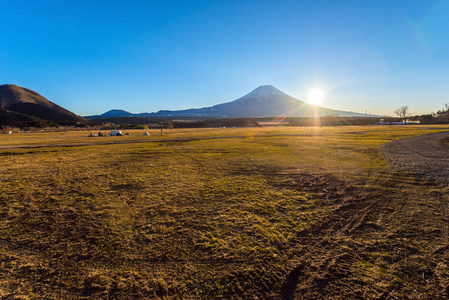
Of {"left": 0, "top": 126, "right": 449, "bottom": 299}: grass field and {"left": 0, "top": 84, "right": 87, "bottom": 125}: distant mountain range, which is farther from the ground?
{"left": 0, "top": 84, "right": 87, "bottom": 125}: distant mountain range

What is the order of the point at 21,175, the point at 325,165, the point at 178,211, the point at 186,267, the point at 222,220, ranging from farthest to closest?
the point at 325,165 < the point at 21,175 < the point at 178,211 < the point at 222,220 < the point at 186,267

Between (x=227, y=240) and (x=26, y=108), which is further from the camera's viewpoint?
(x=26, y=108)

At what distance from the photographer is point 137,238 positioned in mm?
4520

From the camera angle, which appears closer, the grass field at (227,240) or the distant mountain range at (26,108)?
the grass field at (227,240)

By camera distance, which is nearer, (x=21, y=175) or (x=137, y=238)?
(x=137, y=238)

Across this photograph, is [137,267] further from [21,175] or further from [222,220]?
[21,175]

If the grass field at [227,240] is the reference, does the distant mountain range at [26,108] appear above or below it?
above

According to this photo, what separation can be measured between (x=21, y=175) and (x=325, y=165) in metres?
17.3

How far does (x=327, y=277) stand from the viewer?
3361 mm

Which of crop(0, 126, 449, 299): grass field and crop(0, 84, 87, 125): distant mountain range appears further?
crop(0, 84, 87, 125): distant mountain range

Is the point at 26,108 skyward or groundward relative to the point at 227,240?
skyward

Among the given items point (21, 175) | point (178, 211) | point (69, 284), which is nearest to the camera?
point (69, 284)

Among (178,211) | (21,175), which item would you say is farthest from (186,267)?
(21,175)

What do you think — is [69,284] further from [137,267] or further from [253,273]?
[253,273]
